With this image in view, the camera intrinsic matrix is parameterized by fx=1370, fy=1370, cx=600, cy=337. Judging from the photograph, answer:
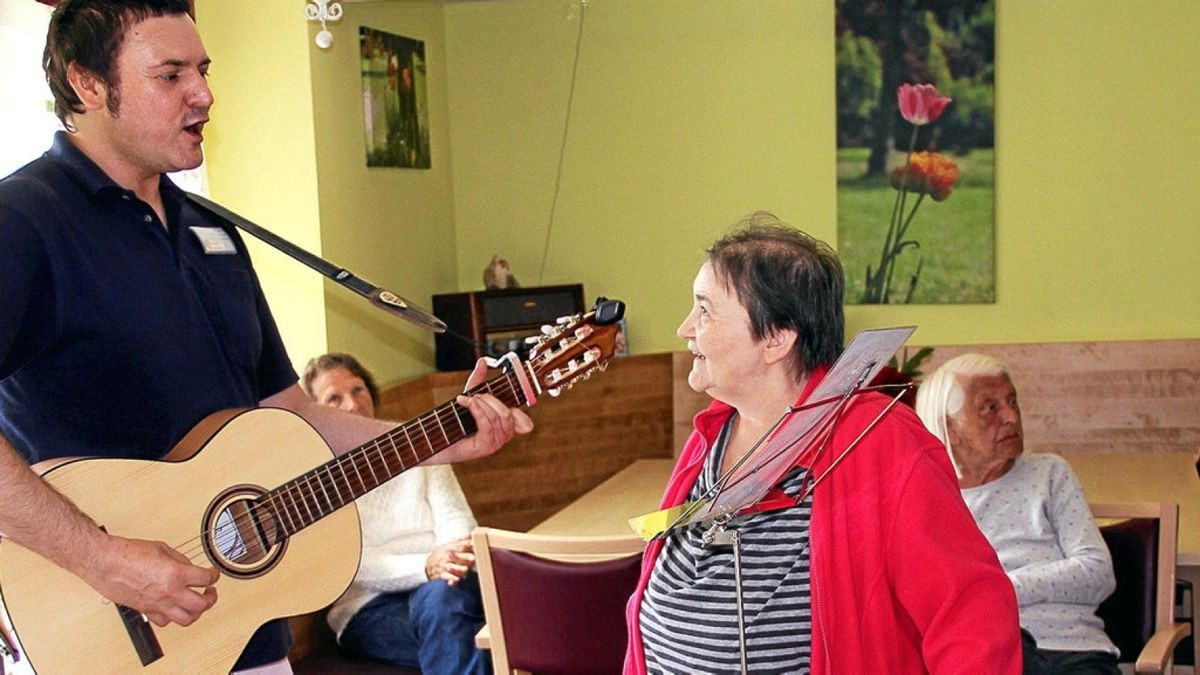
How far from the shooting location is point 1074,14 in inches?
214

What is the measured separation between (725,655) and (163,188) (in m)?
1.16

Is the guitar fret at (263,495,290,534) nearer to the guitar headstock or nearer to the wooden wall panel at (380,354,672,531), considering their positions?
the guitar headstock

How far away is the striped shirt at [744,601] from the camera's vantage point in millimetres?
2049

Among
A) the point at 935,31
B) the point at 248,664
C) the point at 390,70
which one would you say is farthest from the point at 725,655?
the point at 935,31

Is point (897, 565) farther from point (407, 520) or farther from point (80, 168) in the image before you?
point (407, 520)

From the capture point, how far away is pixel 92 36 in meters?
2.01

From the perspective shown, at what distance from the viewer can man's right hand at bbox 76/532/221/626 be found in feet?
6.16

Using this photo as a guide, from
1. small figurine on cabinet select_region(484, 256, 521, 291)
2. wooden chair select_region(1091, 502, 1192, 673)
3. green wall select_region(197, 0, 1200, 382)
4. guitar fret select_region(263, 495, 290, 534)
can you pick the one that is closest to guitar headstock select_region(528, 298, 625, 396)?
guitar fret select_region(263, 495, 290, 534)

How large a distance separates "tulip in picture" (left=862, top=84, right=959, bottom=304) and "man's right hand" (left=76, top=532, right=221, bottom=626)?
4122 mm

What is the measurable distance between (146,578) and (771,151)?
4.22m

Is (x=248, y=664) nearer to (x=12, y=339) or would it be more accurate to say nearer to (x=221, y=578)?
(x=221, y=578)

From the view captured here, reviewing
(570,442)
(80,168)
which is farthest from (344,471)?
(570,442)

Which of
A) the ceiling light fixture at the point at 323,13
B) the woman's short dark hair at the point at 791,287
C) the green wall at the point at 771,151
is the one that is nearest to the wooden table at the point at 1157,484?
the green wall at the point at 771,151

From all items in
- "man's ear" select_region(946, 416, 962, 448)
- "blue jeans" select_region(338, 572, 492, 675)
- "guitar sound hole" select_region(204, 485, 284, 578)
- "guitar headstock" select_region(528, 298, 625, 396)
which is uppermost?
"guitar headstock" select_region(528, 298, 625, 396)
